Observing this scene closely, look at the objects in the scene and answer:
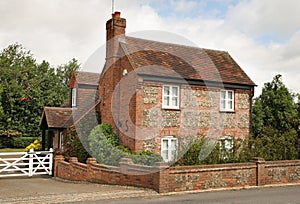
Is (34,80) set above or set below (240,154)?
above

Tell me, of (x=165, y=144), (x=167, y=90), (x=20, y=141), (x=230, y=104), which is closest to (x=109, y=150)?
(x=165, y=144)

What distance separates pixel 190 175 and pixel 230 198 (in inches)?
75.7

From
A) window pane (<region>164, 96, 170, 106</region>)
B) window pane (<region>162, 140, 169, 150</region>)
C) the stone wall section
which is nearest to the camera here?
the stone wall section

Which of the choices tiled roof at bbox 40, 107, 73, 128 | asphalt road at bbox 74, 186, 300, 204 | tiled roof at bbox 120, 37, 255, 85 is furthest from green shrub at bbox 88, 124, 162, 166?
asphalt road at bbox 74, 186, 300, 204

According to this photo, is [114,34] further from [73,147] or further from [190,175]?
[190,175]

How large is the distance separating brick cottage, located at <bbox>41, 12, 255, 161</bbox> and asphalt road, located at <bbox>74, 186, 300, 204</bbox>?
4.27 meters

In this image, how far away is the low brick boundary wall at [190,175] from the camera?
1409 cm

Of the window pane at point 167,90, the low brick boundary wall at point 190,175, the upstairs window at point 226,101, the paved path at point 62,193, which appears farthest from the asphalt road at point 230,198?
the upstairs window at point 226,101

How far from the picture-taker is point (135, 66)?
68.6ft

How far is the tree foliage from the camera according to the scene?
46344 mm

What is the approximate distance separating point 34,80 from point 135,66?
110ft

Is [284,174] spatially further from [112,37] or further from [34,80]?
[34,80]

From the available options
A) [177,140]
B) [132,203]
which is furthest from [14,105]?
[132,203]

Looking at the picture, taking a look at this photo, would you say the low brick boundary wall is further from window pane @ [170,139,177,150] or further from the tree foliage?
the tree foliage
